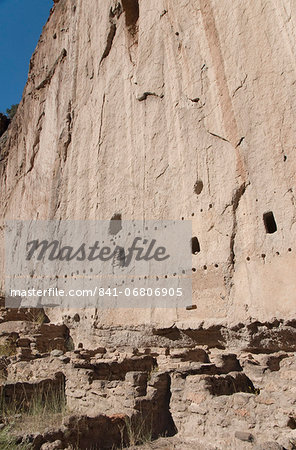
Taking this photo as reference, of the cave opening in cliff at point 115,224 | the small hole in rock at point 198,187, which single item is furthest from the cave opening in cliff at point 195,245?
the cave opening in cliff at point 115,224

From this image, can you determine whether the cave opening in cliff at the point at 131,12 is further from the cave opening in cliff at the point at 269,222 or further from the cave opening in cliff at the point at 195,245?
the cave opening in cliff at the point at 269,222

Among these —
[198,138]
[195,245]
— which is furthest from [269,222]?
[198,138]

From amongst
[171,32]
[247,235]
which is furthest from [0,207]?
[247,235]

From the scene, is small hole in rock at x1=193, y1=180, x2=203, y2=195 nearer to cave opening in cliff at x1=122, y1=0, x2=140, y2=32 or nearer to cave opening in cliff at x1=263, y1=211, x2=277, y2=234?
cave opening in cliff at x1=263, y1=211, x2=277, y2=234

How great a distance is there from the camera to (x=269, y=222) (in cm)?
768

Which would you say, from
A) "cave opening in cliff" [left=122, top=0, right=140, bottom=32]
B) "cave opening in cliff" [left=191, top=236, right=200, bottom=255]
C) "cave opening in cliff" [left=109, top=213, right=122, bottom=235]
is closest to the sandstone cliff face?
"cave opening in cliff" [left=122, top=0, right=140, bottom=32]

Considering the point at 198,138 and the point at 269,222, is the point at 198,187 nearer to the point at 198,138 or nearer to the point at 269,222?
the point at 198,138

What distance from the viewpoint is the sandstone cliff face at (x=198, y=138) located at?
7.45 metres

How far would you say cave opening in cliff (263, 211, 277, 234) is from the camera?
7540 mm

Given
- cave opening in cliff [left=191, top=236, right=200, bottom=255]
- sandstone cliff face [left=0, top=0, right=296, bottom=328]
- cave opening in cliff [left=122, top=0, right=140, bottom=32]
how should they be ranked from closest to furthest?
sandstone cliff face [left=0, top=0, right=296, bottom=328], cave opening in cliff [left=191, top=236, right=200, bottom=255], cave opening in cliff [left=122, top=0, right=140, bottom=32]

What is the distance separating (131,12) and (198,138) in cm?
547

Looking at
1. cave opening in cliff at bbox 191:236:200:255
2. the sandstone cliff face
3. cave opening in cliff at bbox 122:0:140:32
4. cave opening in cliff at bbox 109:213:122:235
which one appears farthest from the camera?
cave opening in cliff at bbox 122:0:140:32

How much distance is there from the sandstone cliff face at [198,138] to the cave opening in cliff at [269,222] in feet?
0.11

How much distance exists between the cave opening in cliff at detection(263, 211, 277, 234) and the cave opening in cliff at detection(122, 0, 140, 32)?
736 centimetres
